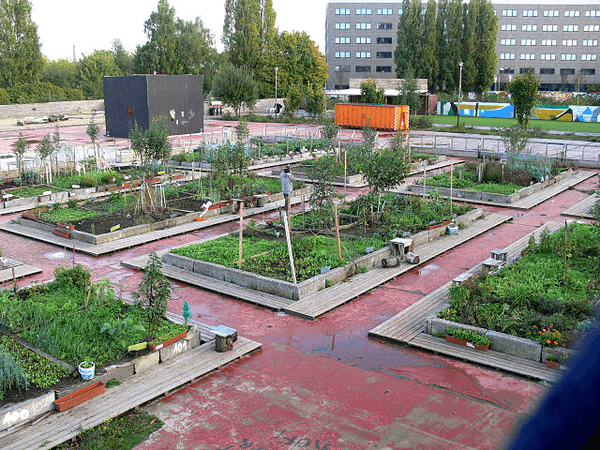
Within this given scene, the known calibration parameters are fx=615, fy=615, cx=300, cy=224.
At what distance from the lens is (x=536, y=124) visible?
151 feet

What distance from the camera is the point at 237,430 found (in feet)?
25.2

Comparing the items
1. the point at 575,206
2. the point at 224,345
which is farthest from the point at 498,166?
the point at 224,345

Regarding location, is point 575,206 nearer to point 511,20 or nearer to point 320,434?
point 320,434

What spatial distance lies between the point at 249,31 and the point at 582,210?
48479mm

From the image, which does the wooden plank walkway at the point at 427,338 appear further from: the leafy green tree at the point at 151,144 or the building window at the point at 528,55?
the building window at the point at 528,55

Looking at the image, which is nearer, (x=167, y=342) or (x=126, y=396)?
(x=126, y=396)

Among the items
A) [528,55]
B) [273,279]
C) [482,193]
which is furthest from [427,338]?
[528,55]

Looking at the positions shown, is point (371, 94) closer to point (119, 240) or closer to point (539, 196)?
point (539, 196)

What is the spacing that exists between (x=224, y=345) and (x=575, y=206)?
14.7 meters

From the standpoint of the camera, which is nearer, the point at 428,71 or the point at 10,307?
the point at 10,307

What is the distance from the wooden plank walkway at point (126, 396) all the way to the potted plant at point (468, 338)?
10.3 ft

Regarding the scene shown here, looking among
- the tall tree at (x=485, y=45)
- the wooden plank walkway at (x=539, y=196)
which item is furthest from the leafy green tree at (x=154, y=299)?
the tall tree at (x=485, y=45)

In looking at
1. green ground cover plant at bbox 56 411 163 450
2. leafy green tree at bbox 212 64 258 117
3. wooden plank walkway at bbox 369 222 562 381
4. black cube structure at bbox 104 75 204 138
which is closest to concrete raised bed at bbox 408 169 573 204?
wooden plank walkway at bbox 369 222 562 381

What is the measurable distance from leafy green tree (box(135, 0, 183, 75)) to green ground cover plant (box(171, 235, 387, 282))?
2059 inches
